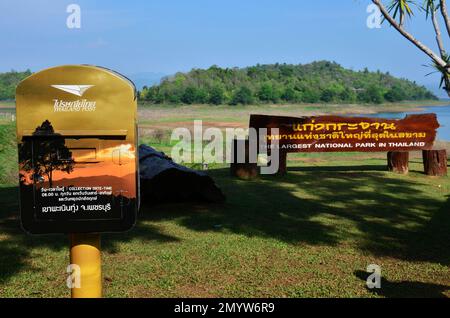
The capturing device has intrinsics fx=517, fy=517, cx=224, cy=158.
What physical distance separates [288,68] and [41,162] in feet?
486

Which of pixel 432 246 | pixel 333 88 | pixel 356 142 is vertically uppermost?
pixel 333 88

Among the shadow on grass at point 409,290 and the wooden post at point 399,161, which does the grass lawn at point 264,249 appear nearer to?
the shadow on grass at point 409,290

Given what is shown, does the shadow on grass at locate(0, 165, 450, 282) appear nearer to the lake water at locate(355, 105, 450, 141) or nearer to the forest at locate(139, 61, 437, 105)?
the lake water at locate(355, 105, 450, 141)

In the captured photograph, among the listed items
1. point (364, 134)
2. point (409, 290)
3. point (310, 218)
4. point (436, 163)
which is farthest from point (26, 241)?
point (436, 163)

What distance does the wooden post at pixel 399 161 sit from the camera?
46.3ft

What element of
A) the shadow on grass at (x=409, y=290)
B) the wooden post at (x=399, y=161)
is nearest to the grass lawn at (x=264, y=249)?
the shadow on grass at (x=409, y=290)

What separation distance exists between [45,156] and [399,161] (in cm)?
1211

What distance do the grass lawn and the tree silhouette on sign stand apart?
2.00m

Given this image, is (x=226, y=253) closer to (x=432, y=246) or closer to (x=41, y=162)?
(x=432, y=246)

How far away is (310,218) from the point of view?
8758mm

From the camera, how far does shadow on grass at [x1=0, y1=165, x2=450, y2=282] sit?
7052 mm

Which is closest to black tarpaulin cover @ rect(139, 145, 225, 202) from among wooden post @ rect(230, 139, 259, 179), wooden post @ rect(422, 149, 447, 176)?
wooden post @ rect(230, 139, 259, 179)

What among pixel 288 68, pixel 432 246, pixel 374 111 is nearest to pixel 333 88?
Answer: pixel 374 111
